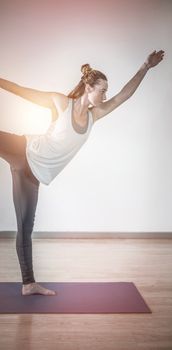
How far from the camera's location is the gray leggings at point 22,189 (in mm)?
2443

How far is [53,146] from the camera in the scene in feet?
8.14

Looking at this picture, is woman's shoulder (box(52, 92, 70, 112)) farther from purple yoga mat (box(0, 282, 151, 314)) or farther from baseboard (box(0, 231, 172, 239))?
baseboard (box(0, 231, 172, 239))

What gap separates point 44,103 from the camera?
249 cm

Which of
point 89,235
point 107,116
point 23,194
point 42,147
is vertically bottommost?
point 89,235

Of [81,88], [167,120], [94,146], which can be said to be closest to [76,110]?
[81,88]

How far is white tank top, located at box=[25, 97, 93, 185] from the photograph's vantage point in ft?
8.07

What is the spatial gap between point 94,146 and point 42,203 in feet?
3.06

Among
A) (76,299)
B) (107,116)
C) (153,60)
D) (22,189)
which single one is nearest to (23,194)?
(22,189)

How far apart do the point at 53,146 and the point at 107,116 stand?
7.24ft

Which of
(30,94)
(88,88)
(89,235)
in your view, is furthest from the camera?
(89,235)

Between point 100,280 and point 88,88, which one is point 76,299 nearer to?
point 100,280

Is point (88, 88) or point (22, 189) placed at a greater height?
point (88, 88)

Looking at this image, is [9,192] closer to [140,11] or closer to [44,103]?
[44,103]

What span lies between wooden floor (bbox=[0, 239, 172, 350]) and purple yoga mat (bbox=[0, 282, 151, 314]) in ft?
0.20
